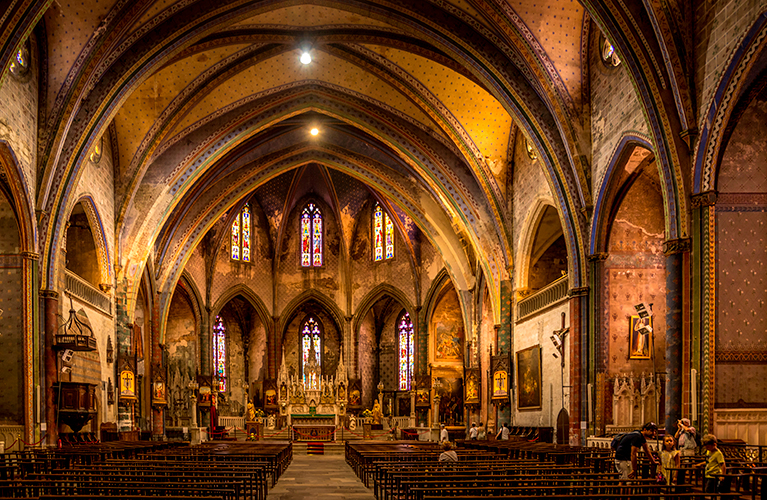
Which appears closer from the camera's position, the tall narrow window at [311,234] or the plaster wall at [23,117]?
the plaster wall at [23,117]

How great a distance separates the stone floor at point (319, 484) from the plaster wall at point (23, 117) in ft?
33.5

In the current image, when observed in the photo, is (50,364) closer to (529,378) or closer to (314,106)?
(314,106)

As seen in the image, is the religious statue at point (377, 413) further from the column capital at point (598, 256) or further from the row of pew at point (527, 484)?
the row of pew at point (527, 484)

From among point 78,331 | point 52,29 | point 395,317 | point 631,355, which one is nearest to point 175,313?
point 395,317

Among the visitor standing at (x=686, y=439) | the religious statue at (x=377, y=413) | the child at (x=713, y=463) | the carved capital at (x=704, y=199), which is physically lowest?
the religious statue at (x=377, y=413)

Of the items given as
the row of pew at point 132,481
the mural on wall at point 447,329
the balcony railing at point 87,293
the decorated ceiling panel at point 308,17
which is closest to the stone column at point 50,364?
the balcony railing at point 87,293

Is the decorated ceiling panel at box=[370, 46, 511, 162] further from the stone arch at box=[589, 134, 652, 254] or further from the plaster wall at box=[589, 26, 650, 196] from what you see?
the stone arch at box=[589, 134, 652, 254]

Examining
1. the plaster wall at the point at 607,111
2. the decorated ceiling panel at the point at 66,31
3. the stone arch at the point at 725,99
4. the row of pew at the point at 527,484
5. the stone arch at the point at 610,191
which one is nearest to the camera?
the row of pew at the point at 527,484

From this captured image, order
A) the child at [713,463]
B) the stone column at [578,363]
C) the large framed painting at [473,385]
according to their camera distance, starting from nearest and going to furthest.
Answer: the child at [713,463] < the stone column at [578,363] < the large framed painting at [473,385]

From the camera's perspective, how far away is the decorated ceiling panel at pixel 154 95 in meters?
25.5

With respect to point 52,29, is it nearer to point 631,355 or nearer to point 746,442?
point 631,355

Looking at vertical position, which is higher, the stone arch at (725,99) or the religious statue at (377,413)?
the stone arch at (725,99)

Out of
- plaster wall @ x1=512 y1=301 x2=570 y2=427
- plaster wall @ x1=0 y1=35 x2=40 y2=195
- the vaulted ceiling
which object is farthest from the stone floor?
plaster wall @ x1=0 y1=35 x2=40 y2=195

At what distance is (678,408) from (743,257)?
316 cm
